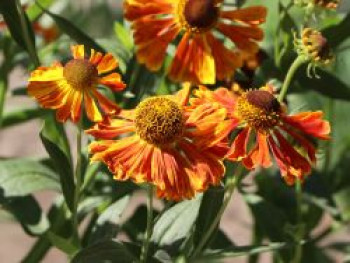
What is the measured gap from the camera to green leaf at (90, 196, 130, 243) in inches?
42.2

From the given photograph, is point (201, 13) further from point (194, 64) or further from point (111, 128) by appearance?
point (111, 128)

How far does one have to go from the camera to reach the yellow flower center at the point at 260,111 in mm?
898

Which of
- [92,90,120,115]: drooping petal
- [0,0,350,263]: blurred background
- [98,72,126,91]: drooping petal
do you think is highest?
[98,72,126,91]: drooping petal

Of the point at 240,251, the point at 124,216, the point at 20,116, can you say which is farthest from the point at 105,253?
the point at 124,216

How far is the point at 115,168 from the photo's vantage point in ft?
2.84

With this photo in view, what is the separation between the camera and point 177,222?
3.43 feet

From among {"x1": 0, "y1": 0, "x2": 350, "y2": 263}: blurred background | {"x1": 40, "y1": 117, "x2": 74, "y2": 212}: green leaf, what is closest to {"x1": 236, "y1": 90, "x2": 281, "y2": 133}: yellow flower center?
{"x1": 40, "y1": 117, "x2": 74, "y2": 212}: green leaf

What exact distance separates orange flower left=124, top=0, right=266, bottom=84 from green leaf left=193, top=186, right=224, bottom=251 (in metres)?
0.14

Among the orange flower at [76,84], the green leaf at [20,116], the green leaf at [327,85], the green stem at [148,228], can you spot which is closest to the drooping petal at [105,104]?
the orange flower at [76,84]

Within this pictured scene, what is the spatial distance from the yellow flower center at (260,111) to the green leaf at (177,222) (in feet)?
0.51

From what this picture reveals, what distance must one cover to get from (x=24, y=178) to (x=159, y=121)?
1.15 feet

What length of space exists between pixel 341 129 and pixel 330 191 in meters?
0.25

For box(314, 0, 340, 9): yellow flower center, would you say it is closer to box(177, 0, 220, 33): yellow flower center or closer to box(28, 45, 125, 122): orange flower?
box(177, 0, 220, 33): yellow flower center

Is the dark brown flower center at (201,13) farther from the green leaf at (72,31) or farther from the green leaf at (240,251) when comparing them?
the green leaf at (240,251)
